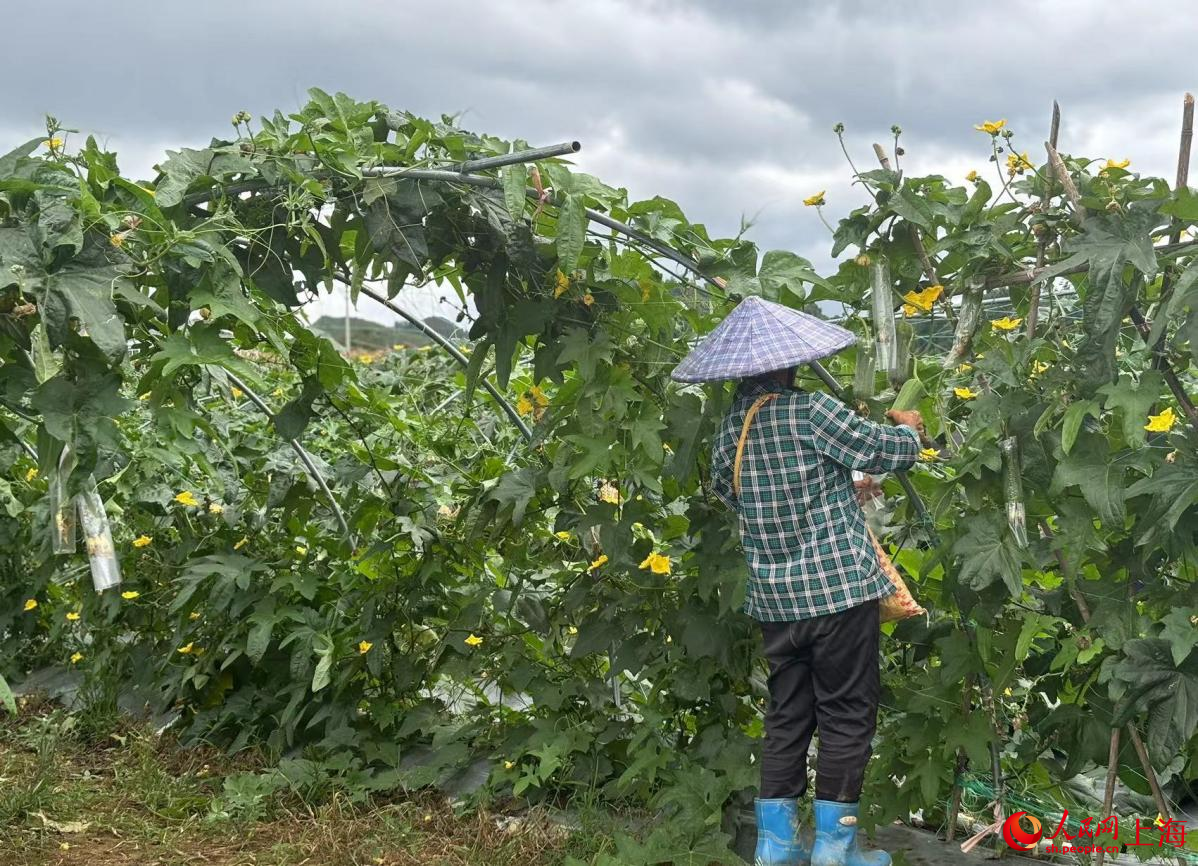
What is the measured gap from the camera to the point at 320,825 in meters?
3.82

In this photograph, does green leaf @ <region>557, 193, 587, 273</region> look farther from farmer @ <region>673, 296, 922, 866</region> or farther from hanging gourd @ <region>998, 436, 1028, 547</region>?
hanging gourd @ <region>998, 436, 1028, 547</region>

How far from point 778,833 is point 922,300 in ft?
4.33

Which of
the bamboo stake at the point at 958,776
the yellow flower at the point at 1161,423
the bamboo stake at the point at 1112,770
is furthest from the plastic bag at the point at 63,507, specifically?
the bamboo stake at the point at 1112,770

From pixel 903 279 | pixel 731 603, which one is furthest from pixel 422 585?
pixel 903 279

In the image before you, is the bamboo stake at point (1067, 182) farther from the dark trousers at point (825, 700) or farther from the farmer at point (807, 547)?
the dark trousers at point (825, 700)

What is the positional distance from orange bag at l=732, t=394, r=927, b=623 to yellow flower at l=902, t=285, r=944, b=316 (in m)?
0.37

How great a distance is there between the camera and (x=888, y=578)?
3109 mm

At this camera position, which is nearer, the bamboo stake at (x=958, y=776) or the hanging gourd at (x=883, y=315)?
the hanging gourd at (x=883, y=315)

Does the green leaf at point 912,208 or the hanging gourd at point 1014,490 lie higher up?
the green leaf at point 912,208

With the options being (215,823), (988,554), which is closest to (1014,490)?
(988,554)

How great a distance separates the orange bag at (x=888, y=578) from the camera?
3.10 m

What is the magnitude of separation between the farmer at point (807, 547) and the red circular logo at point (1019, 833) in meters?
0.36

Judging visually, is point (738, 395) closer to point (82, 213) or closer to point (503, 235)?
point (503, 235)

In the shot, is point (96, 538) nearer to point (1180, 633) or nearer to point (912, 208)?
point (912, 208)
